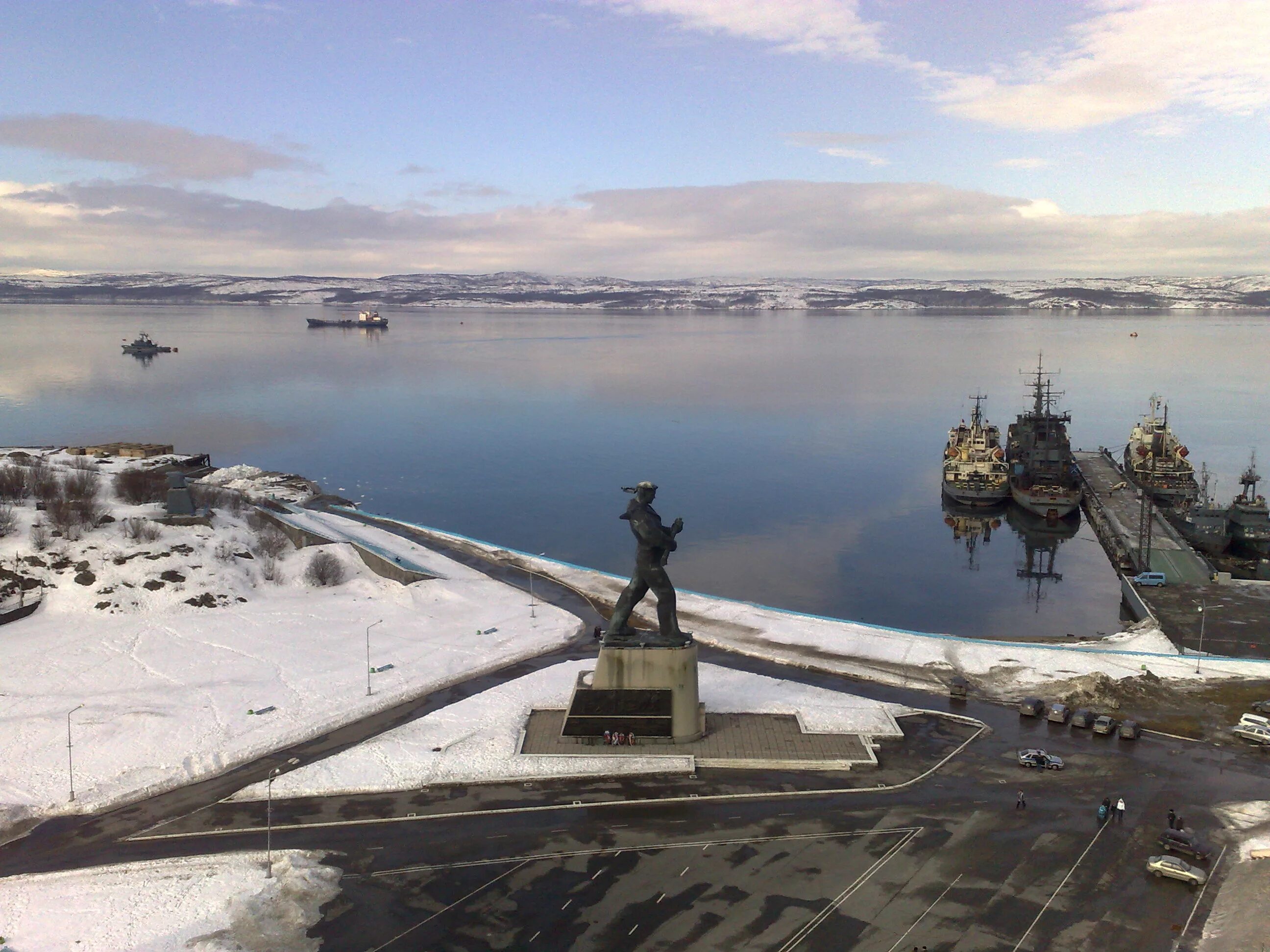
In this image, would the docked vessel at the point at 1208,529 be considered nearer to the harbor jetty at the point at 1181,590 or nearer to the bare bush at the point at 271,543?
the harbor jetty at the point at 1181,590

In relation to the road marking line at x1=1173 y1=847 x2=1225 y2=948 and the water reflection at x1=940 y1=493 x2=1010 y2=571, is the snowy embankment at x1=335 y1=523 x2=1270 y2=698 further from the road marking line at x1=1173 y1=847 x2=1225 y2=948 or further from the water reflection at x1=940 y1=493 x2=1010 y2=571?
the water reflection at x1=940 y1=493 x2=1010 y2=571

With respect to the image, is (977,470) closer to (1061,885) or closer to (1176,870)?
(1176,870)

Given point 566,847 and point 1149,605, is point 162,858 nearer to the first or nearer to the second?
point 566,847

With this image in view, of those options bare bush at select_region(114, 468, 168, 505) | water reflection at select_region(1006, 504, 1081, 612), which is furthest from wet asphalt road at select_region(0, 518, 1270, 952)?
bare bush at select_region(114, 468, 168, 505)

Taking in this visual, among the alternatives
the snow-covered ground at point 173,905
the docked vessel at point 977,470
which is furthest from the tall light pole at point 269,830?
the docked vessel at point 977,470

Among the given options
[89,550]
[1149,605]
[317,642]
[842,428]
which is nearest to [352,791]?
[317,642]

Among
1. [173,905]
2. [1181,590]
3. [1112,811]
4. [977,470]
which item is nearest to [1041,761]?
[1112,811]
